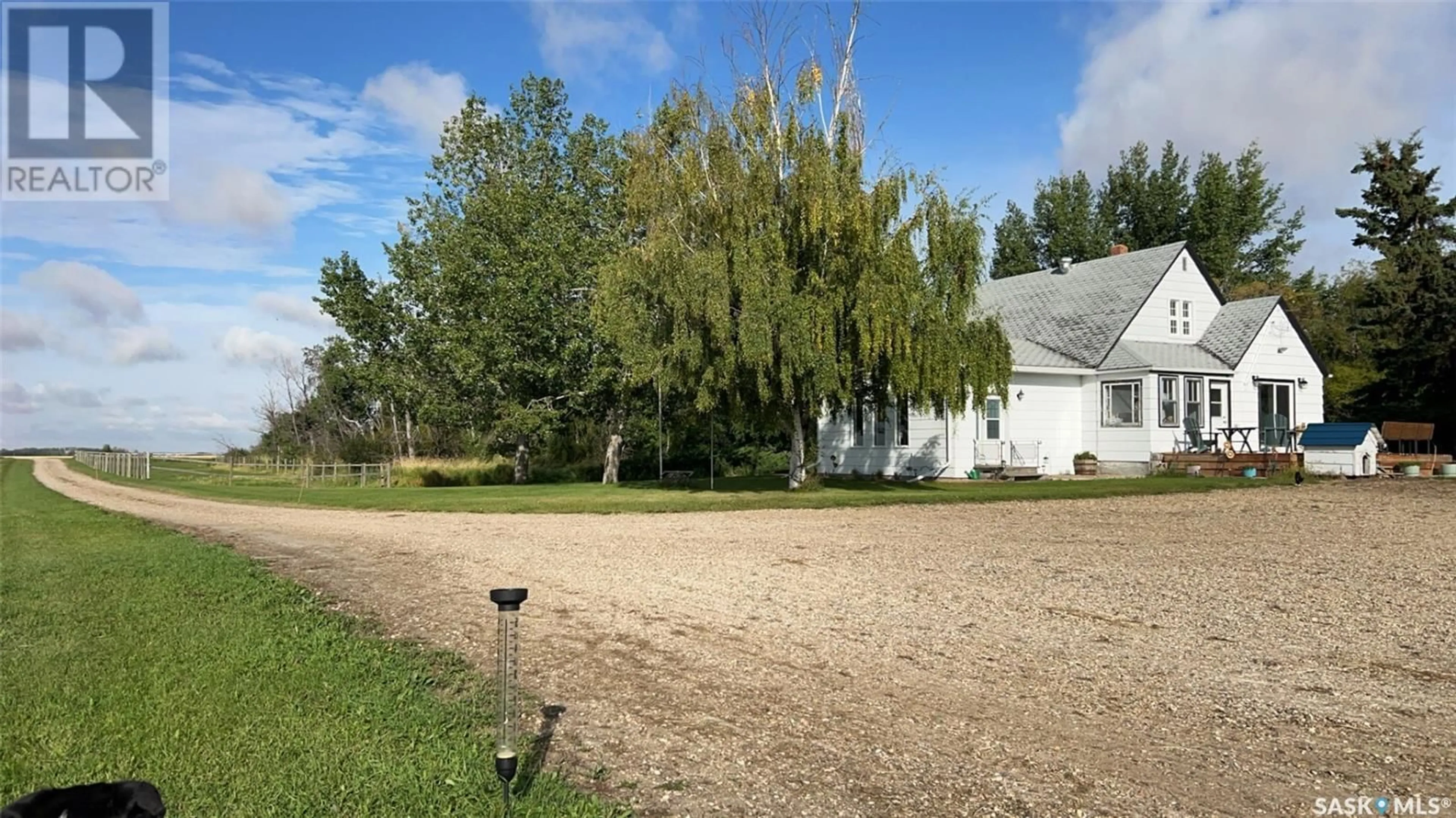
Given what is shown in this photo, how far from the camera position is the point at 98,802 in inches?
101

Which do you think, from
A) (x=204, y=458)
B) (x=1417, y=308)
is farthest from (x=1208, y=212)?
(x=204, y=458)

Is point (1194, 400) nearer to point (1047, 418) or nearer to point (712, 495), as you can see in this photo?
point (1047, 418)

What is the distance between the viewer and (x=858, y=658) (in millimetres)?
6578

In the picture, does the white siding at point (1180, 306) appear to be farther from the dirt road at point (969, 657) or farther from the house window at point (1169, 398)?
the dirt road at point (969, 657)

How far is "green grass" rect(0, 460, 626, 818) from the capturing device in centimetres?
400

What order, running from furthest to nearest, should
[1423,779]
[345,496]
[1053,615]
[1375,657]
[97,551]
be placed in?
[345,496]
[97,551]
[1053,615]
[1375,657]
[1423,779]

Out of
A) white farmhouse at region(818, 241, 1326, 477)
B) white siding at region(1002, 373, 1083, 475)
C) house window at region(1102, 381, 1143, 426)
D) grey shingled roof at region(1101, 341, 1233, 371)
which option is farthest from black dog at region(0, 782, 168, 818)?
house window at region(1102, 381, 1143, 426)

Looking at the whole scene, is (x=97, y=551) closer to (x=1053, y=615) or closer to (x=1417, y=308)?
(x=1053, y=615)

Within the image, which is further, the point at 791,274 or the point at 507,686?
the point at 791,274

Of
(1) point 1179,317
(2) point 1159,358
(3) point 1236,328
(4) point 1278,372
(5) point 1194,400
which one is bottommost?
(5) point 1194,400

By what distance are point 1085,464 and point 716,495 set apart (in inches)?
448

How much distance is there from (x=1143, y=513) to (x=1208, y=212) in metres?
43.7

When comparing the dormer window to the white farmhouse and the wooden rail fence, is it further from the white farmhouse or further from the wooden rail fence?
the wooden rail fence

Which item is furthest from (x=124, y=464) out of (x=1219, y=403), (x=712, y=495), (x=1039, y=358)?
(x=1219, y=403)
